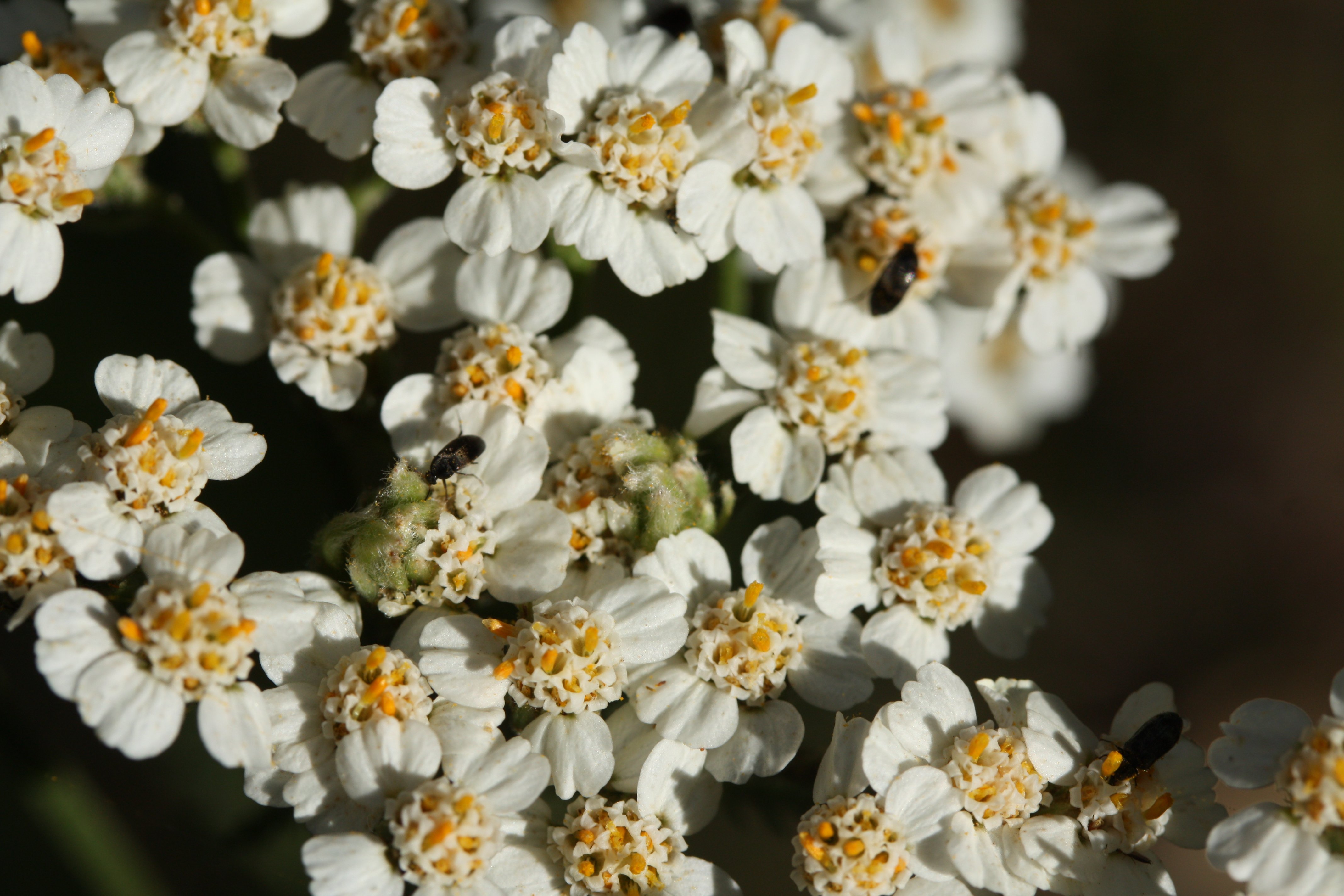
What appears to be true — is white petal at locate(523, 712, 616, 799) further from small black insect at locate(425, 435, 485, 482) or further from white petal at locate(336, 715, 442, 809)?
small black insect at locate(425, 435, 485, 482)

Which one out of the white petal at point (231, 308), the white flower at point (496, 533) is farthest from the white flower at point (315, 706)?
the white petal at point (231, 308)

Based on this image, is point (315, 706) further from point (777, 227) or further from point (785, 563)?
point (777, 227)

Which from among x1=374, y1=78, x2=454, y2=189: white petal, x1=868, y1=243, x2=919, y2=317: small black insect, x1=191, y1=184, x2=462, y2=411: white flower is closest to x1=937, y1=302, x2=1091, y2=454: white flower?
x1=868, y1=243, x2=919, y2=317: small black insect

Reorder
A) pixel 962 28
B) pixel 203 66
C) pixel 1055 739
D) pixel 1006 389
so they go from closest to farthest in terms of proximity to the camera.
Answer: pixel 1055 739 < pixel 203 66 < pixel 962 28 < pixel 1006 389

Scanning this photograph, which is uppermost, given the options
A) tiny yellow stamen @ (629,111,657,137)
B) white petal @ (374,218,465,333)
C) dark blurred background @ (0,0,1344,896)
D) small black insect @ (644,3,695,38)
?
small black insect @ (644,3,695,38)

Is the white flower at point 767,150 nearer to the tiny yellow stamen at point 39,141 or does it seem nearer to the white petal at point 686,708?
the white petal at point 686,708

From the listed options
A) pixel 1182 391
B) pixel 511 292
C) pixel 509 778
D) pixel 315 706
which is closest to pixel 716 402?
pixel 511 292

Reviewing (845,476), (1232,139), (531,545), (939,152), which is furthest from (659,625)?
(1232,139)
